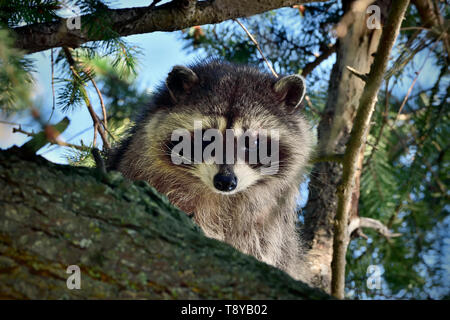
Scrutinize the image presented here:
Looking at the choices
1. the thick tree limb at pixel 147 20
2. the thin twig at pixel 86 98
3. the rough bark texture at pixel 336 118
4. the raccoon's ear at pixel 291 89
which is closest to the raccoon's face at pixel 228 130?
the raccoon's ear at pixel 291 89

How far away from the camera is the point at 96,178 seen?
2119mm

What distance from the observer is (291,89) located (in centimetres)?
404

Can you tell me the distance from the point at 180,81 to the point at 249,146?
30.9 inches

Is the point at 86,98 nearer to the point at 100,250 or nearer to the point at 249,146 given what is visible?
the point at 249,146

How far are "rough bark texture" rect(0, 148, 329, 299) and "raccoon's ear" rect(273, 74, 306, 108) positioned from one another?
2110 mm

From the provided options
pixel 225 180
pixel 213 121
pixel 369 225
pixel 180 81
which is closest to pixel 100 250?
pixel 225 180

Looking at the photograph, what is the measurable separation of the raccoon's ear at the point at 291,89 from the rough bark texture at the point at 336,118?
21.3 inches

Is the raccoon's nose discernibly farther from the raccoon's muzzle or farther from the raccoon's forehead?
the raccoon's forehead

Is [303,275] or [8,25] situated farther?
[303,275]

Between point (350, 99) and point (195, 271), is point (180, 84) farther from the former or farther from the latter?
point (195, 271)
